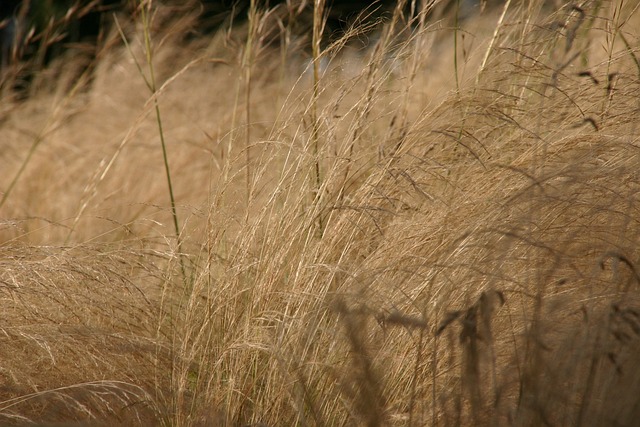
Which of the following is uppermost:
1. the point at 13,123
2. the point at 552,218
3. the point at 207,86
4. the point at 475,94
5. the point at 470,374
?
the point at 475,94

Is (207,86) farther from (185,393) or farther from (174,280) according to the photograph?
(185,393)

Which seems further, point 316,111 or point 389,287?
point 316,111

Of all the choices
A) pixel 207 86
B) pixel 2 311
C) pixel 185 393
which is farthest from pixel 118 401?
pixel 207 86

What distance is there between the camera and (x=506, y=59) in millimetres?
2121

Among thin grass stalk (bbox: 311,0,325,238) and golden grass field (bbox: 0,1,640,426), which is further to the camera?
thin grass stalk (bbox: 311,0,325,238)

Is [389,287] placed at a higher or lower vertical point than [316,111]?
lower

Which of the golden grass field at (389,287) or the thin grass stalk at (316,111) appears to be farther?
the thin grass stalk at (316,111)

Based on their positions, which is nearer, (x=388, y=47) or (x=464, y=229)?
(x=464, y=229)

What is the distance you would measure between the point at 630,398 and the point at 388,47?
110 centimetres

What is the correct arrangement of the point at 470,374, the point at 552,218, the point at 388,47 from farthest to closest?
the point at 388,47
the point at 552,218
the point at 470,374

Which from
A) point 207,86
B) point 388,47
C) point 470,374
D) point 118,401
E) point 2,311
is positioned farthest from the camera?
point 207,86

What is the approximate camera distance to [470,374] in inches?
52.4

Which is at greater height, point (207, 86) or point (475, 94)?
point (475, 94)

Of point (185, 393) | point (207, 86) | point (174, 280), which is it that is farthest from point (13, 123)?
point (185, 393)
